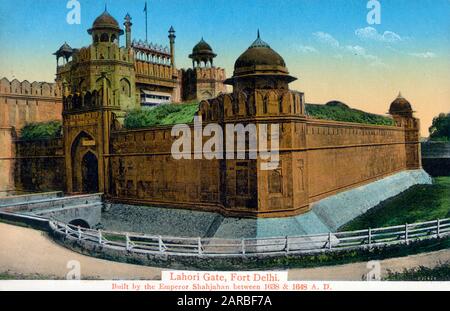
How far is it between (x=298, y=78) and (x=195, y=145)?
4.45 meters

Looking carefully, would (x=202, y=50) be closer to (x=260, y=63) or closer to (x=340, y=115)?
(x=340, y=115)

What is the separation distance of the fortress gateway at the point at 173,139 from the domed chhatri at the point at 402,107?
0.08 metres

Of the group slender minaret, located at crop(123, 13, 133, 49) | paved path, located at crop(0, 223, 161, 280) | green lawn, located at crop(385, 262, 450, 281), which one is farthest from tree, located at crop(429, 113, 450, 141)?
paved path, located at crop(0, 223, 161, 280)

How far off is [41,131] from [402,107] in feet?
84.6

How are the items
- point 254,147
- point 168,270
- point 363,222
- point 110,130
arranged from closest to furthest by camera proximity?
point 168,270 < point 254,147 < point 363,222 < point 110,130

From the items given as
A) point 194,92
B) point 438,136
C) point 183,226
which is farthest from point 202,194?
point 438,136

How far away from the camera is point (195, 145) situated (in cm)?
1570

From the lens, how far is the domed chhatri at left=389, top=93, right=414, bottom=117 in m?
32.8

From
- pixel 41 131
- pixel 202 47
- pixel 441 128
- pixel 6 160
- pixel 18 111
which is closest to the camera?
pixel 41 131

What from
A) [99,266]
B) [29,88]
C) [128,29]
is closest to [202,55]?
[128,29]

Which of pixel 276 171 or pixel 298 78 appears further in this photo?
pixel 298 78

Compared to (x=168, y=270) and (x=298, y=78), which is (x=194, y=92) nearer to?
(x=298, y=78)

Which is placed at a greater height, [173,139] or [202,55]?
[202,55]

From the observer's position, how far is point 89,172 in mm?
20750
